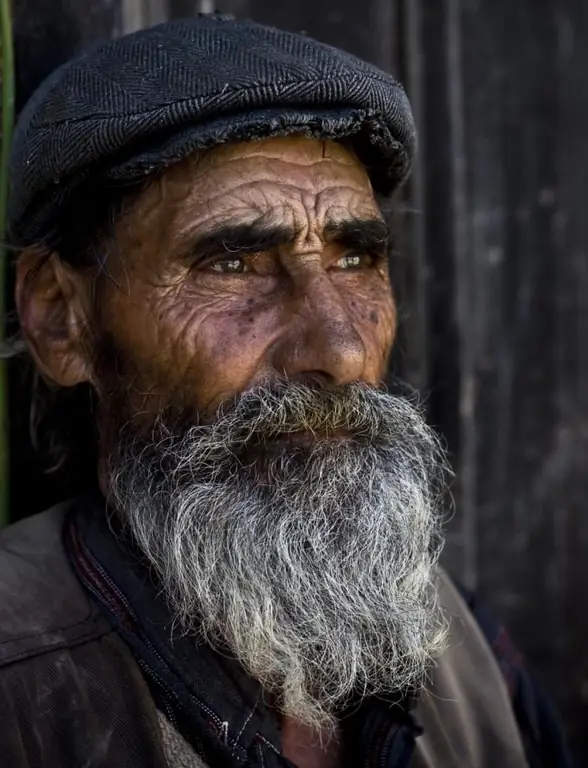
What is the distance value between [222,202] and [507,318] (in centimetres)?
128

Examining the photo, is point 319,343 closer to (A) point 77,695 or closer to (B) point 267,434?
(B) point 267,434

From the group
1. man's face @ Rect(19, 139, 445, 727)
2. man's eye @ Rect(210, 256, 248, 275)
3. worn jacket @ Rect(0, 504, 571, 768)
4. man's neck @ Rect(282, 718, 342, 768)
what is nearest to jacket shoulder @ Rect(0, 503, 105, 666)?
worn jacket @ Rect(0, 504, 571, 768)

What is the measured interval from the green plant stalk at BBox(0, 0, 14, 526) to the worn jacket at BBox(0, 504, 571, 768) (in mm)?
167

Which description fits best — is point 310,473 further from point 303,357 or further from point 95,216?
point 95,216

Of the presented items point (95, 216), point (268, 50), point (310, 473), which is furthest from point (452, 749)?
point (268, 50)

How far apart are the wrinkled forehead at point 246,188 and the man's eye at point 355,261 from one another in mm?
114

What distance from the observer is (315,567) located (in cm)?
151

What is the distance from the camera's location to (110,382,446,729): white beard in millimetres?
1503

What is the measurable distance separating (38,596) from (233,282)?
60cm

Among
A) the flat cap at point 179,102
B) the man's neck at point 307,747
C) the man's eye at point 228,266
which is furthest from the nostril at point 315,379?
the man's neck at point 307,747

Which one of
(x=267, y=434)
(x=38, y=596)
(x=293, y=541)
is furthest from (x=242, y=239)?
(x=38, y=596)

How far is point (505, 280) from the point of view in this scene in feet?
8.49

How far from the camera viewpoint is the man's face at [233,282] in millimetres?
1544

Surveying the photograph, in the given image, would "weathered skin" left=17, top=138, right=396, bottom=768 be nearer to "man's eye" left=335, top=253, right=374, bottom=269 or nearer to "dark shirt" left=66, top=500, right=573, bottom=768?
"man's eye" left=335, top=253, right=374, bottom=269
